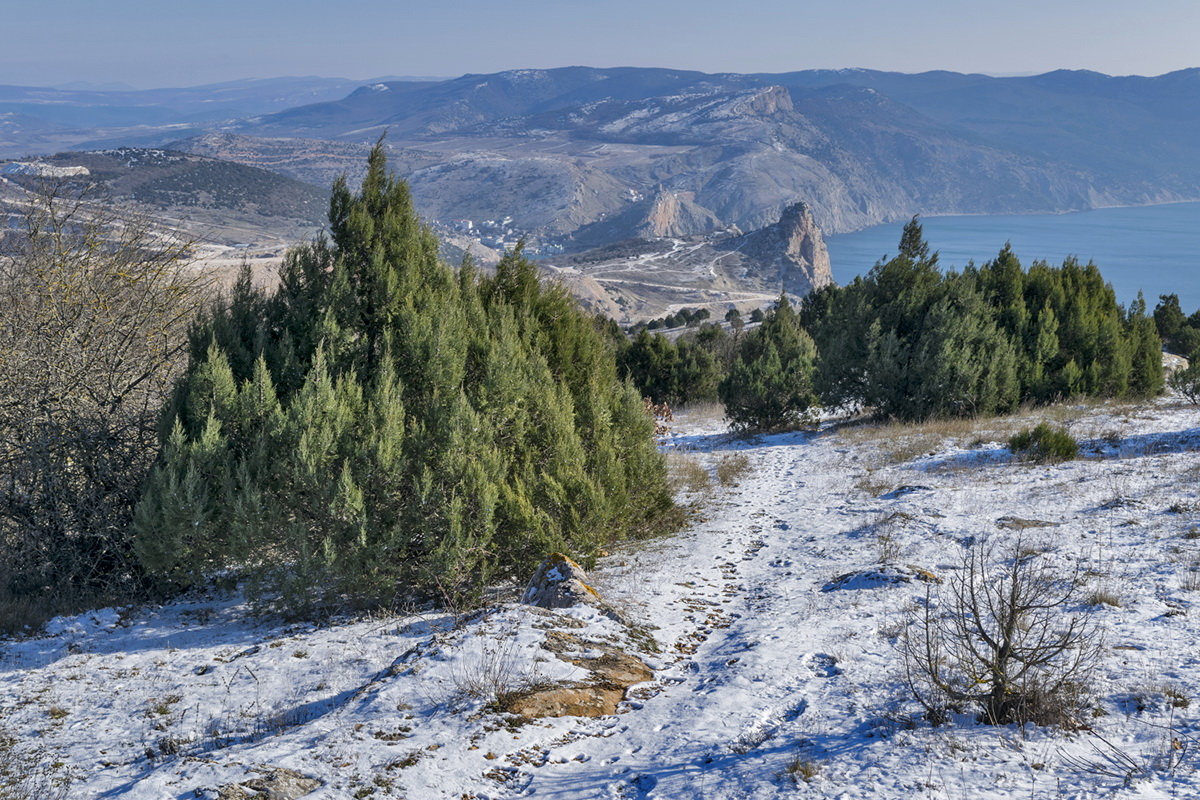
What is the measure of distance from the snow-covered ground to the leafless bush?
Result: 0.93 metres

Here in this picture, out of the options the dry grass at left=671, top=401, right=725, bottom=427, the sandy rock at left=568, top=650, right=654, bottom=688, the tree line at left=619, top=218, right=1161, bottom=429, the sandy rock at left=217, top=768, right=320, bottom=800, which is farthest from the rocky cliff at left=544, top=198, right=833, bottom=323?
the sandy rock at left=217, top=768, right=320, bottom=800

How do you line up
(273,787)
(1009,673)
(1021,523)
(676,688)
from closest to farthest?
(273,787) < (1009,673) < (676,688) < (1021,523)

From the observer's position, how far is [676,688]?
5324 mm

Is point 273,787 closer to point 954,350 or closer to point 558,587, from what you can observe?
point 558,587

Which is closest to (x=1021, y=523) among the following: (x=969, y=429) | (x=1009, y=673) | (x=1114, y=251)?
(x=1009, y=673)

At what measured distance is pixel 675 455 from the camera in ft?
49.4

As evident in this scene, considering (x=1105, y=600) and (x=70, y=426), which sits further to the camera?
(x=70, y=426)

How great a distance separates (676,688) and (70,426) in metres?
6.46

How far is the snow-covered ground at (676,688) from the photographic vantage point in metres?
3.95

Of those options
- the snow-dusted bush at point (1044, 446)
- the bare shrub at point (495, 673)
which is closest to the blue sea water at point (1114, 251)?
the snow-dusted bush at point (1044, 446)

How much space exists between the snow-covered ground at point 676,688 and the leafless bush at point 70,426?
3.05 feet

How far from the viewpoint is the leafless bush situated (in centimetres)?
737

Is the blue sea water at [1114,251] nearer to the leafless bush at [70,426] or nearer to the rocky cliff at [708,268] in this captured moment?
the rocky cliff at [708,268]

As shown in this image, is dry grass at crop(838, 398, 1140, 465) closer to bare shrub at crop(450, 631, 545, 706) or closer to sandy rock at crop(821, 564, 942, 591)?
sandy rock at crop(821, 564, 942, 591)
